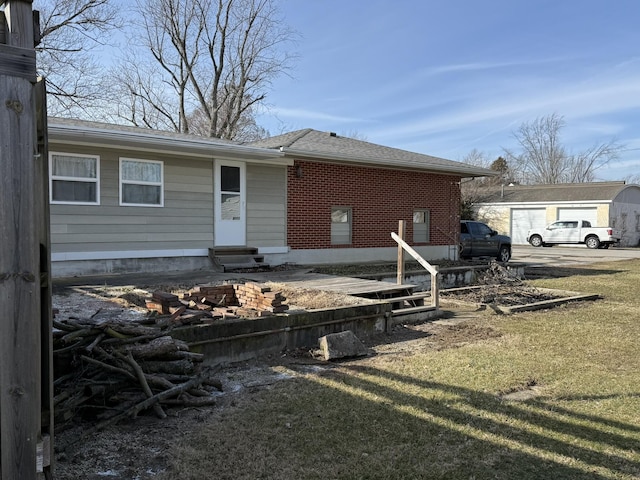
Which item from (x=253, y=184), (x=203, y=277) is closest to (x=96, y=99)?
(x=253, y=184)

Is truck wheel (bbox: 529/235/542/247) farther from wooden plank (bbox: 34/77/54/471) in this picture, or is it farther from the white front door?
wooden plank (bbox: 34/77/54/471)

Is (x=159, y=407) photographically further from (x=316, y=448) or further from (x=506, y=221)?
(x=506, y=221)

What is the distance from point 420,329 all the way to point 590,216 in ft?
99.3

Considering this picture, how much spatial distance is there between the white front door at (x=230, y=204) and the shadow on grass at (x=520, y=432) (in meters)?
8.45

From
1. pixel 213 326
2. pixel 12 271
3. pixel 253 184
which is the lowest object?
pixel 213 326

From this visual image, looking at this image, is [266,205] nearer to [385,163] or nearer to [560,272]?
[385,163]

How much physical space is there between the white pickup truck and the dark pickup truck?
15.1 meters

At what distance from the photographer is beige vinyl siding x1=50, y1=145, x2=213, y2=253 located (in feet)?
34.8

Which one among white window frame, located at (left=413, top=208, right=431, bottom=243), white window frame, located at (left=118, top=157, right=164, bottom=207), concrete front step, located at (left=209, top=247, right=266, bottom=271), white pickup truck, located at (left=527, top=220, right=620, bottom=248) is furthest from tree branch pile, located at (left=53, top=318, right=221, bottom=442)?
white pickup truck, located at (left=527, top=220, right=620, bottom=248)

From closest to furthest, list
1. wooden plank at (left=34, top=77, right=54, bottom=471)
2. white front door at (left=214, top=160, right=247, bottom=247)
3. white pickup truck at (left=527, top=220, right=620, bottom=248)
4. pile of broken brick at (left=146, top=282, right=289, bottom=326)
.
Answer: wooden plank at (left=34, top=77, right=54, bottom=471), pile of broken brick at (left=146, top=282, right=289, bottom=326), white front door at (left=214, top=160, right=247, bottom=247), white pickup truck at (left=527, top=220, right=620, bottom=248)

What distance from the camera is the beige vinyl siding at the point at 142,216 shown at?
10602 millimetres

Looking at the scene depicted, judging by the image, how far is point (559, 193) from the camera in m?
34.9

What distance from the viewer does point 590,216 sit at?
33.0 metres

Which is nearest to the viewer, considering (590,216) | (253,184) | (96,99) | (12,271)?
(12,271)
